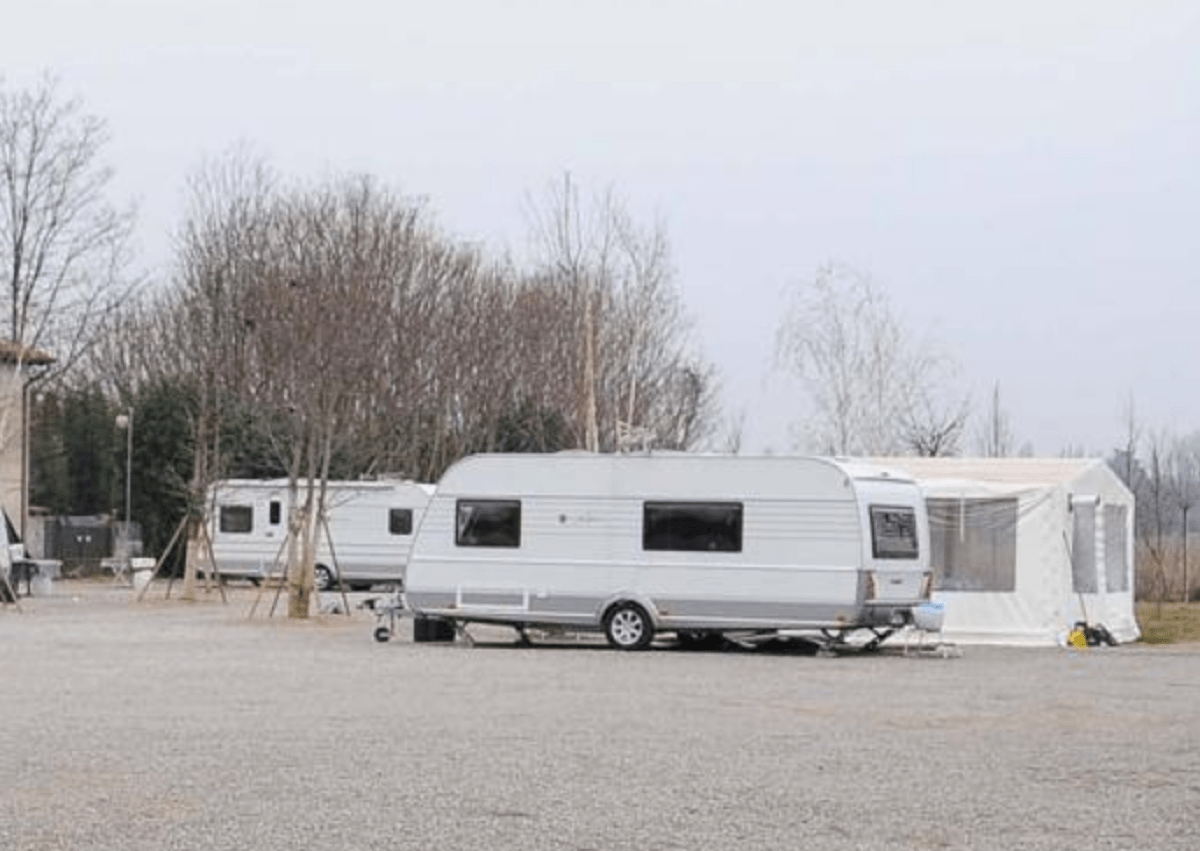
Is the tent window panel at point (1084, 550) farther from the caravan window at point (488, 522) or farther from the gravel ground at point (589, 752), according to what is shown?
the caravan window at point (488, 522)

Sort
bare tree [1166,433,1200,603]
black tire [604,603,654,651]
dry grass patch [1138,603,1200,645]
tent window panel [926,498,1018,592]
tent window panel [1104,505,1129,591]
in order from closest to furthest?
black tire [604,603,654,651], tent window panel [926,498,1018,592], tent window panel [1104,505,1129,591], dry grass patch [1138,603,1200,645], bare tree [1166,433,1200,603]

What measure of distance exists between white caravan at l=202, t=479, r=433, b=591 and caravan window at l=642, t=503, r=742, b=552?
18.0 metres

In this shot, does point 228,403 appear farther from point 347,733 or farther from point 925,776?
point 925,776

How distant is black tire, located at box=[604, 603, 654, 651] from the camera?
2652 cm

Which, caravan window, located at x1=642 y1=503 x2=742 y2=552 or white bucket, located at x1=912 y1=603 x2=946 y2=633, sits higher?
caravan window, located at x1=642 y1=503 x2=742 y2=552

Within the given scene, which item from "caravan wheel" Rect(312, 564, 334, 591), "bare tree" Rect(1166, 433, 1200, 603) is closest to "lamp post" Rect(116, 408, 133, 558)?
"caravan wheel" Rect(312, 564, 334, 591)

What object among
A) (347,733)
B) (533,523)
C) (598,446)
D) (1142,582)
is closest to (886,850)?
(347,733)

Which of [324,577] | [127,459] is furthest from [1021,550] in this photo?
[127,459]

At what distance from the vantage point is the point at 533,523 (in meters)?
27.4

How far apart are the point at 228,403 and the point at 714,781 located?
3629cm

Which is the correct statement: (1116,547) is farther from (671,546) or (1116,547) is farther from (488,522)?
(488,522)

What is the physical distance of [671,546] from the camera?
87.5ft

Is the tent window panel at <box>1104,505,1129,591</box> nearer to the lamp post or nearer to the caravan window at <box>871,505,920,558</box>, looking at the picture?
the caravan window at <box>871,505,920,558</box>

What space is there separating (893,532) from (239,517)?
24.2 metres
